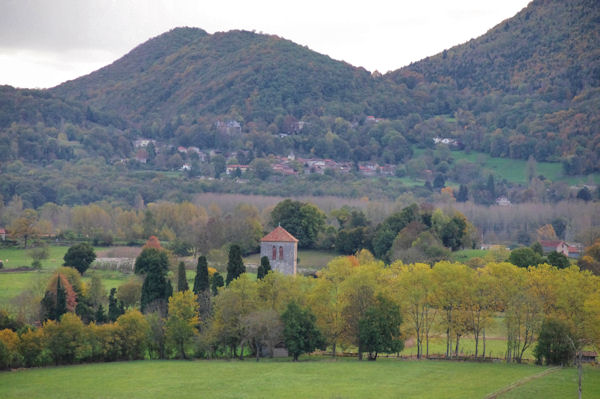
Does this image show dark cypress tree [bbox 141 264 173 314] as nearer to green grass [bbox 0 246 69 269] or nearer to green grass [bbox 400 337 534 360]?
green grass [bbox 400 337 534 360]

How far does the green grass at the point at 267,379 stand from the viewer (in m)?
44.8

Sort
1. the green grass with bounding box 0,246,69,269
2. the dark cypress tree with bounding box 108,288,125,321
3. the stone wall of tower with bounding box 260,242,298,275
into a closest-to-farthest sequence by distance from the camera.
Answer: the dark cypress tree with bounding box 108,288,125,321
the stone wall of tower with bounding box 260,242,298,275
the green grass with bounding box 0,246,69,269

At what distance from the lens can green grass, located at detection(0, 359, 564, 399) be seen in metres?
44.8

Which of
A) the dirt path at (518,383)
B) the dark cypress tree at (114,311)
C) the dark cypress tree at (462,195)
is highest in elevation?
the dark cypress tree at (462,195)

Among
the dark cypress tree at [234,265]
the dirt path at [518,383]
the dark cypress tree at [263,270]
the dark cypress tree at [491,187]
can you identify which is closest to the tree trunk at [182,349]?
the dark cypress tree at [263,270]

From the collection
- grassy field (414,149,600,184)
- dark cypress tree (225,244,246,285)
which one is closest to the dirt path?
dark cypress tree (225,244,246,285)

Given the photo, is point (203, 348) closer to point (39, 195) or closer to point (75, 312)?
point (75, 312)

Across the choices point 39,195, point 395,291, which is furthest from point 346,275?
point 39,195

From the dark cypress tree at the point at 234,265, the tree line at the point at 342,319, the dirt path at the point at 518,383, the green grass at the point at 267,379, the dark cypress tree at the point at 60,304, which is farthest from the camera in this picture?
the dark cypress tree at the point at 234,265

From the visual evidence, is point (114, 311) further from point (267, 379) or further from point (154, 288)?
point (267, 379)

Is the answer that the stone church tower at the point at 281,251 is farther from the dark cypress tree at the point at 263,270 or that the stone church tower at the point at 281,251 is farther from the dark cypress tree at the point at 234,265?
the dark cypress tree at the point at 234,265

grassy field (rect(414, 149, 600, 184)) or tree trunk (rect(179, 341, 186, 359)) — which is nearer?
tree trunk (rect(179, 341, 186, 359))

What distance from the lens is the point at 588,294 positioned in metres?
54.9

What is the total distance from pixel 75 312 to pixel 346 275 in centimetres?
1966
